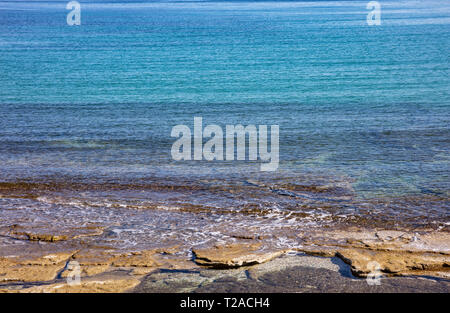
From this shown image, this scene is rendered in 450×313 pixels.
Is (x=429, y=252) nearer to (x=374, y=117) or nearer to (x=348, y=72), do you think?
(x=374, y=117)

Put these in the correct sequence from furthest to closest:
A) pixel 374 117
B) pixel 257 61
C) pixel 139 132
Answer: pixel 257 61, pixel 374 117, pixel 139 132

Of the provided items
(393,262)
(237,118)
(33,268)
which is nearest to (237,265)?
(393,262)

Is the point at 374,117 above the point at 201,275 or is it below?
above

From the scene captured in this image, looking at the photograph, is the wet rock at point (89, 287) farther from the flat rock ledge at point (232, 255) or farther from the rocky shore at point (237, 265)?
the flat rock ledge at point (232, 255)

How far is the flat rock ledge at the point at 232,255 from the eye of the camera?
7.46 meters

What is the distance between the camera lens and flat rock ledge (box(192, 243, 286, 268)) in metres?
7.46

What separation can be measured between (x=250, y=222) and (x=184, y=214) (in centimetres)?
117

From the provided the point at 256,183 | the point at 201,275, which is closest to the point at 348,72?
the point at 256,183

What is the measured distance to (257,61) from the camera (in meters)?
29.0

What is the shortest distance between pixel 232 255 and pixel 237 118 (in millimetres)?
9372
